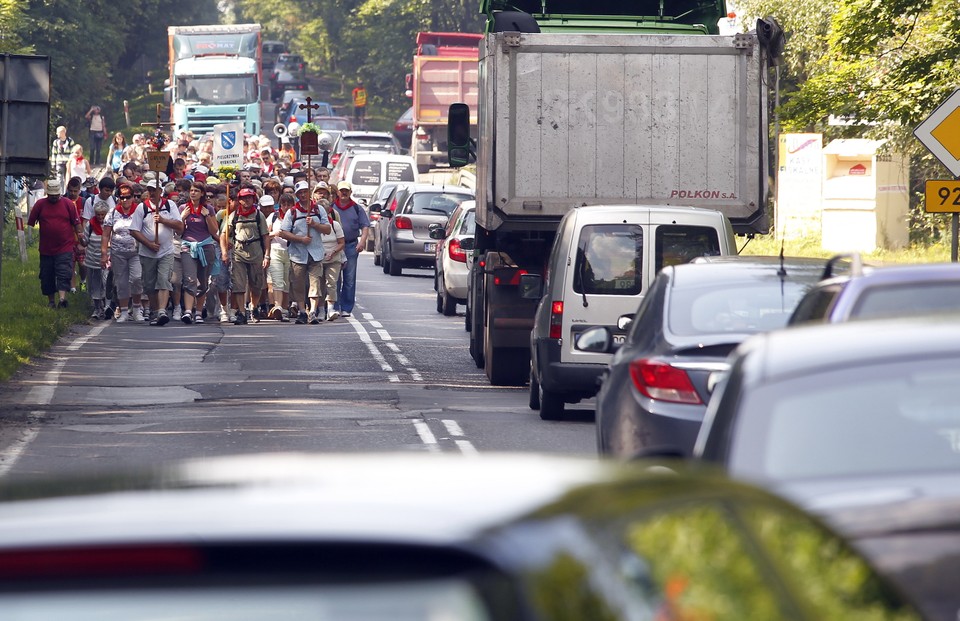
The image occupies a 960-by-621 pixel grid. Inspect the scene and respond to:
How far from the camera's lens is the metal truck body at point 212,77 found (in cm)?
5669

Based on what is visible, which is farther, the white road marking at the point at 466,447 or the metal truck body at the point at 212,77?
the metal truck body at the point at 212,77

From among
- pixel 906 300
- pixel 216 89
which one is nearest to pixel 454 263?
pixel 906 300

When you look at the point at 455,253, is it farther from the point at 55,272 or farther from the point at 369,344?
the point at 55,272

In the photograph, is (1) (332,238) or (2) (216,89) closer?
(1) (332,238)

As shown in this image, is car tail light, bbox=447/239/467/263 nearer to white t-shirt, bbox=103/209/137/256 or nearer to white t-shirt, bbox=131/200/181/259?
white t-shirt, bbox=131/200/181/259

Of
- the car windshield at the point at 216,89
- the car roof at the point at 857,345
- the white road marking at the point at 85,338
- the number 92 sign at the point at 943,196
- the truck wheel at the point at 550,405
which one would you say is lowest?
the truck wheel at the point at 550,405

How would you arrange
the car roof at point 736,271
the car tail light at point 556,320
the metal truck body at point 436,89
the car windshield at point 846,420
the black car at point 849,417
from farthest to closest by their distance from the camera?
the metal truck body at point 436,89
the car tail light at point 556,320
the car roof at point 736,271
the car windshield at point 846,420
the black car at point 849,417

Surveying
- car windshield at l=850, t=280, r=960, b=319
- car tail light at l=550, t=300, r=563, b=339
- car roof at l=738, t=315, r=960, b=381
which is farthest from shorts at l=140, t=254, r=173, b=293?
car roof at l=738, t=315, r=960, b=381

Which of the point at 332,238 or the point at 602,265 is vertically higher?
the point at 332,238

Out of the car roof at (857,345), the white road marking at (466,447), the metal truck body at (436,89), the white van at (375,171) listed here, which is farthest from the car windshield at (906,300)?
the metal truck body at (436,89)

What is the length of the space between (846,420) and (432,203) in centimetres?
2841

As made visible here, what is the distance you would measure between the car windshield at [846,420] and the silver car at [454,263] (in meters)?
20.3

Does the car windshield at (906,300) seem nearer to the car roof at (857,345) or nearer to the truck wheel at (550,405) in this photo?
the car roof at (857,345)

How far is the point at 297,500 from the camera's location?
2299 millimetres
